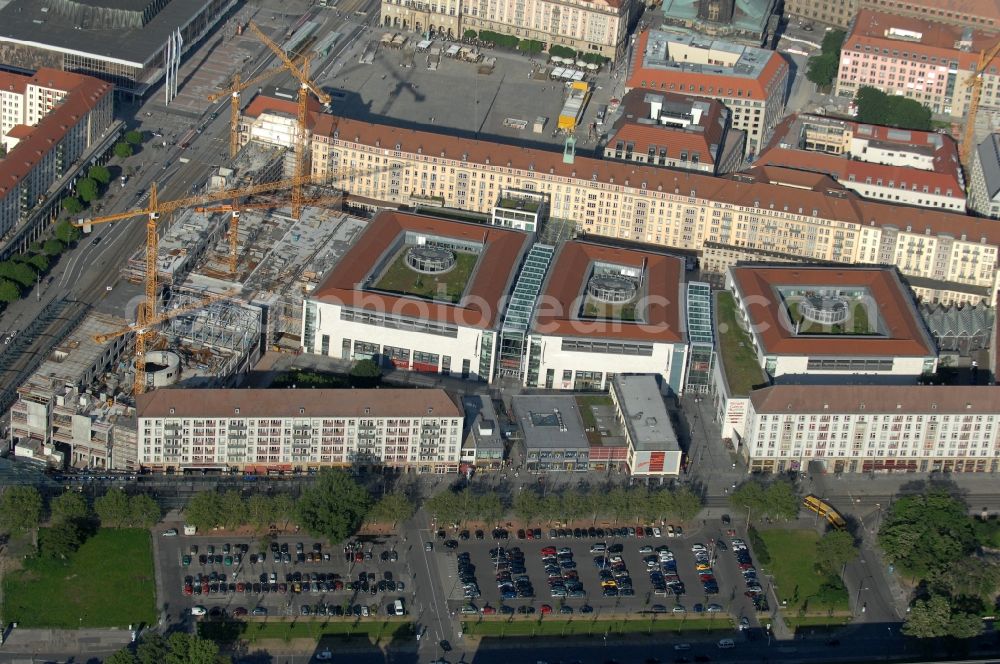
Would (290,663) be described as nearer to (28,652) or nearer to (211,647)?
(211,647)

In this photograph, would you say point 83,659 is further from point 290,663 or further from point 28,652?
point 290,663

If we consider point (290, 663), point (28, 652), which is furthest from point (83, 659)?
point (290, 663)

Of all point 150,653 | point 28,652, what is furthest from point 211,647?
point 28,652

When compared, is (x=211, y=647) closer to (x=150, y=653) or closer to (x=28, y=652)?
(x=150, y=653)

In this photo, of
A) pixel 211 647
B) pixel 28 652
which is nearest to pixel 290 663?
pixel 211 647
